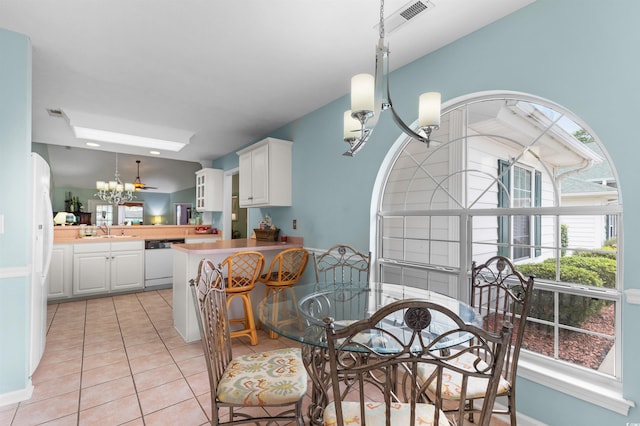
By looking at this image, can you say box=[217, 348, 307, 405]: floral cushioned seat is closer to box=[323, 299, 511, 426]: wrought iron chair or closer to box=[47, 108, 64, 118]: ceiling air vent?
box=[323, 299, 511, 426]: wrought iron chair

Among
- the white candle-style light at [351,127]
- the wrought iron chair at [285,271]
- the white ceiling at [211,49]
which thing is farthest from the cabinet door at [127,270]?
the white candle-style light at [351,127]

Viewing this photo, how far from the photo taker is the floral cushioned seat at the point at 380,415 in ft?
3.71

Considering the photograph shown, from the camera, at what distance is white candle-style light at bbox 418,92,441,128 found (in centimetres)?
154

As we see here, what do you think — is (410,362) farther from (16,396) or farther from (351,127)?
(16,396)

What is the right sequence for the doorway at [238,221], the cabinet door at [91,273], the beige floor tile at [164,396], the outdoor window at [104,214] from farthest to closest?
the outdoor window at [104,214]
the doorway at [238,221]
the cabinet door at [91,273]
the beige floor tile at [164,396]

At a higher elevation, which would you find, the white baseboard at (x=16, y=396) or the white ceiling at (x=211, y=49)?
the white ceiling at (x=211, y=49)

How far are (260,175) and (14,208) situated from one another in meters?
2.38

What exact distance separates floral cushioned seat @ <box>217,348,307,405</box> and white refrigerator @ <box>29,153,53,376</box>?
70.4 inches

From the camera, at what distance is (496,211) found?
6.73ft

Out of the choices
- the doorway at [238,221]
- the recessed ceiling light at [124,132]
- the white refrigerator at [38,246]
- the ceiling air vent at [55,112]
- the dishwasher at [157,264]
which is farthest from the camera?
the doorway at [238,221]

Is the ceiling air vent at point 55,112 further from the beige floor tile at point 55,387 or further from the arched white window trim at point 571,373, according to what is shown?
the arched white window trim at point 571,373

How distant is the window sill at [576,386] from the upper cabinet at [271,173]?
292cm

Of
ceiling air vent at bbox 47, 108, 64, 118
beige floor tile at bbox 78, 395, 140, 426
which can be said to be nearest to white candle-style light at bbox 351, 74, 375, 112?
beige floor tile at bbox 78, 395, 140, 426

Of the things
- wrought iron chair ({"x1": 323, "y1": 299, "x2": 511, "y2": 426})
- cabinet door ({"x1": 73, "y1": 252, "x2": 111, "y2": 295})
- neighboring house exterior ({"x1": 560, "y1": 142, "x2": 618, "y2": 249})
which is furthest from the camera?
cabinet door ({"x1": 73, "y1": 252, "x2": 111, "y2": 295})
